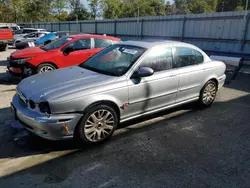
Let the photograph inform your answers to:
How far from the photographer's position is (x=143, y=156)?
3.23m

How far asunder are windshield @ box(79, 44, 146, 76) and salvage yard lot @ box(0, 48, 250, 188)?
1123 mm

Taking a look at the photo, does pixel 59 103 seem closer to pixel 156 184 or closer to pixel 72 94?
pixel 72 94

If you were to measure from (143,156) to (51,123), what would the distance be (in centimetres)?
140

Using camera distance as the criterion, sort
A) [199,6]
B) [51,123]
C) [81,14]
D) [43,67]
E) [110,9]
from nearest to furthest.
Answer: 1. [51,123]
2. [43,67]
3. [81,14]
4. [110,9]
5. [199,6]

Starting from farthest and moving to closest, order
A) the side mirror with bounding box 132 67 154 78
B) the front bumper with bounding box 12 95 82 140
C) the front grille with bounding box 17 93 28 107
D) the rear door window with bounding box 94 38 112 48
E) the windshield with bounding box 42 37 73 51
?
the rear door window with bounding box 94 38 112 48, the windshield with bounding box 42 37 73 51, the side mirror with bounding box 132 67 154 78, the front grille with bounding box 17 93 28 107, the front bumper with bounding box 12 95 82 140

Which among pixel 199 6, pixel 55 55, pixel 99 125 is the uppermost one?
pixel 199 6

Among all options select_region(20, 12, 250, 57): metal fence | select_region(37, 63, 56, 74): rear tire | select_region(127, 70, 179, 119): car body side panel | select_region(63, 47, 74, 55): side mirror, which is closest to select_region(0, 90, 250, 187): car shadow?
select_region(127, 70, 179, 119): car body side panel

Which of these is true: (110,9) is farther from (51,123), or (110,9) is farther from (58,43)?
(51,123)

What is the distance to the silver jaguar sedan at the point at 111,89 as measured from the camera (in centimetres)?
312

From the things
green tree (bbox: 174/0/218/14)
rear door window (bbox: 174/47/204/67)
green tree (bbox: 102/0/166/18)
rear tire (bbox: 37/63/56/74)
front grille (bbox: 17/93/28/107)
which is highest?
green tree (bbox: 174/0/218/14)

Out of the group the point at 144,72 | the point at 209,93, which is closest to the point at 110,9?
the point at 209,93

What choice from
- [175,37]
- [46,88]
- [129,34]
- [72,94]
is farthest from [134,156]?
[129,34]

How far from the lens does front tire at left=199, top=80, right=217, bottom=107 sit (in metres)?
4.95

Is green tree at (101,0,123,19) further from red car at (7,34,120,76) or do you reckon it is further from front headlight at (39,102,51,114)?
front headlight at (39,102,51,114)
